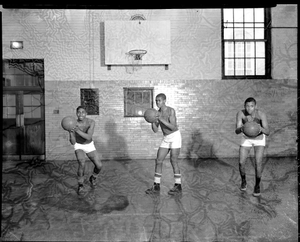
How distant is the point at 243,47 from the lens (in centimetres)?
569

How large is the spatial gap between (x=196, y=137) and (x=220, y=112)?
2.74ft

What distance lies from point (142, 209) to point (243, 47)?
438cm

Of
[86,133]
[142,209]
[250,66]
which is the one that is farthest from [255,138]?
[250,66]

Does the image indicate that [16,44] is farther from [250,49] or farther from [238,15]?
[250,49]

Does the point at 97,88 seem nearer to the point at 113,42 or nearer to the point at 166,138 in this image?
the point at 113,42

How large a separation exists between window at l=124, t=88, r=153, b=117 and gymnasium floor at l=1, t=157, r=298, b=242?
201 centimetres

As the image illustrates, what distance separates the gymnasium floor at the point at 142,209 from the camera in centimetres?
229

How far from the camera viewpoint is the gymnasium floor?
7.52 ft

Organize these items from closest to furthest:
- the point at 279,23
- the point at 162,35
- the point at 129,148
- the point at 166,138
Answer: the point at 166,138 → the point at 162,35 → the point at 279,23 → the point at 129,148

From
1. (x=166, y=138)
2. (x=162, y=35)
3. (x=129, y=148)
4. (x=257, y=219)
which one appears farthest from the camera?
(x=129, y=148)

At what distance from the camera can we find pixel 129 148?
588cm

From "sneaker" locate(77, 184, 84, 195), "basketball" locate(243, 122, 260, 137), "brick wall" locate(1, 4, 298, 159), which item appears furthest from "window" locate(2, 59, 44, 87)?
"basketball" locate(243, 122, 260, 137)

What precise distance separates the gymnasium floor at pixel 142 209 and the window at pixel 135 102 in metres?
2.01

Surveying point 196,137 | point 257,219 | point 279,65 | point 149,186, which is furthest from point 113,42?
point 257,219
